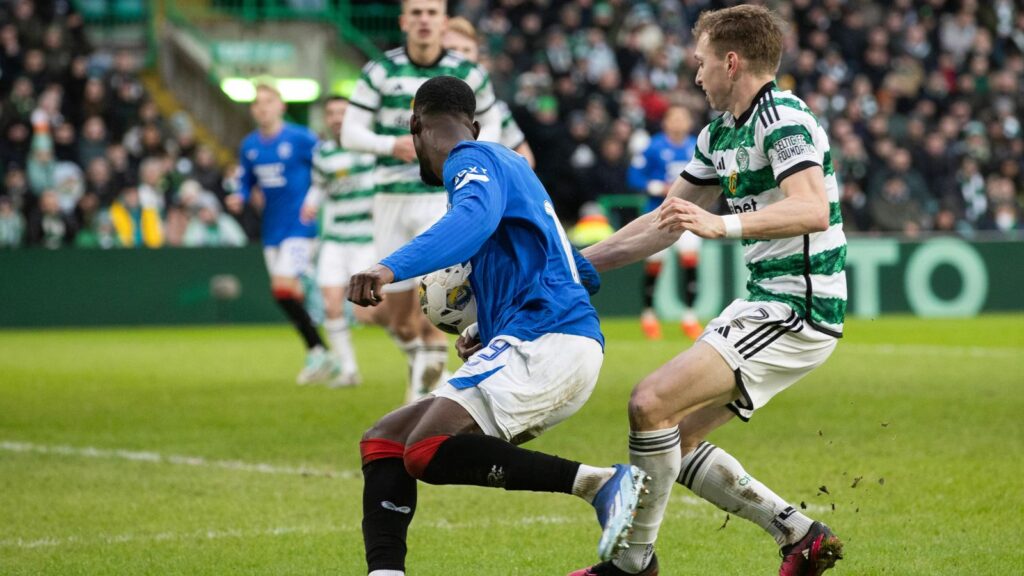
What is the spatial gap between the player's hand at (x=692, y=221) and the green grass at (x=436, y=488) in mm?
1520

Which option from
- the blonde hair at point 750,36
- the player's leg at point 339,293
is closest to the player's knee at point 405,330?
the player's leg at point 339,293

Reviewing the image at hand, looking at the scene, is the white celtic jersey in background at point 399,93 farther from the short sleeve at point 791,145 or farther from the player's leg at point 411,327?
the short sleeve at point 791,145

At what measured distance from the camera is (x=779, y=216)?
4730mm

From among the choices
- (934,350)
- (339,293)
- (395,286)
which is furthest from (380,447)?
(934,350)

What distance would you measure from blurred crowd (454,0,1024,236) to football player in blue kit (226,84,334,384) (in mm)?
8940

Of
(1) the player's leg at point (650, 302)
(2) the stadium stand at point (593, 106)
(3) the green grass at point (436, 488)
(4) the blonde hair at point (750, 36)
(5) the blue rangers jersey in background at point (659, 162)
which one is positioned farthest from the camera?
(2) the stadium stand at point (593, 106)

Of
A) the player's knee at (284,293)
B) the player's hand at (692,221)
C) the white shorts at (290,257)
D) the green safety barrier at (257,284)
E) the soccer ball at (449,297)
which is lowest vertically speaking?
the green safety barrier at (257,284)

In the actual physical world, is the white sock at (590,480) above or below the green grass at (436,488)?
above

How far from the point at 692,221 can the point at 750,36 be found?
0.84 metres

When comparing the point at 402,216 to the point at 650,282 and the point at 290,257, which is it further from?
the point at 650,282

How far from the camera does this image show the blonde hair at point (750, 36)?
16.8 feet

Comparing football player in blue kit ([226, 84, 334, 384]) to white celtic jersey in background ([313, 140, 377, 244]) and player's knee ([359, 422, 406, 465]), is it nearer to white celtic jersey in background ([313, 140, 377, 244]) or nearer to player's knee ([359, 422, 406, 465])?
white celtic jersey in background ([313, 140, 377, 244])

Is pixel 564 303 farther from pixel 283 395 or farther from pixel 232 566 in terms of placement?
pixel 283 395

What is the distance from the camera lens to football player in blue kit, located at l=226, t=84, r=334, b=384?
13.6m
